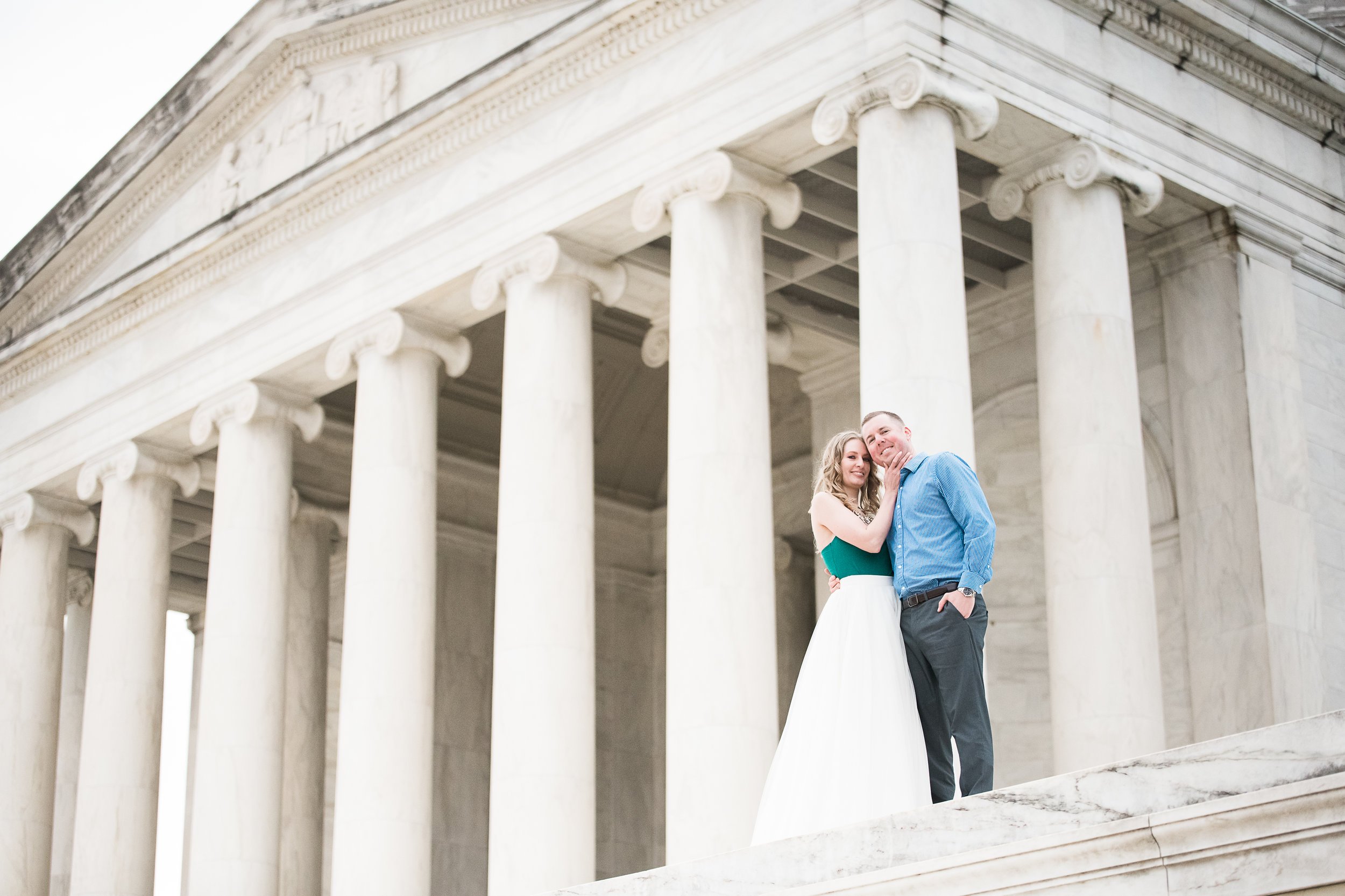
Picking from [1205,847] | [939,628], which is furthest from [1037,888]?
[939,628]

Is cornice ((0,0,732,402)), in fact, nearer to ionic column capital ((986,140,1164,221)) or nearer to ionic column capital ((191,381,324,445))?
ionic column capital ((191,381,324,445))

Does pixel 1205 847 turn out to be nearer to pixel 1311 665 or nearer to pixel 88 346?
pixel 1311 665

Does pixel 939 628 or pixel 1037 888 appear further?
pixel 939 628

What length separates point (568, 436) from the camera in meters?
37.4

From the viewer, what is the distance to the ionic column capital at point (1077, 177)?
33.5 m

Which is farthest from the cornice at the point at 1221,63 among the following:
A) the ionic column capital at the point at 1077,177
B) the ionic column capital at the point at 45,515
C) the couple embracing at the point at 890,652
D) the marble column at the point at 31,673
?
the marble column at the point at 31,673

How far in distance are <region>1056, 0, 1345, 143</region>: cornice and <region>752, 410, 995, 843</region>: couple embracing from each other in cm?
1738

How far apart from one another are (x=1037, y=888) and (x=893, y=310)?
18225 mm

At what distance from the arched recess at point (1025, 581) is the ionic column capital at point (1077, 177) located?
264 inches

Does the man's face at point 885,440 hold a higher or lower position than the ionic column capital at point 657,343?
lower

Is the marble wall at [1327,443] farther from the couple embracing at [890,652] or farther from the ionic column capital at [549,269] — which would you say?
the couple embracing at [890,652]

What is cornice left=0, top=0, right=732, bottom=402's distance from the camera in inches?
1428

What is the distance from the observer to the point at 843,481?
64.9 ft

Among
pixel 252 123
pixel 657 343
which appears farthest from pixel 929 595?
pixel 252 123
